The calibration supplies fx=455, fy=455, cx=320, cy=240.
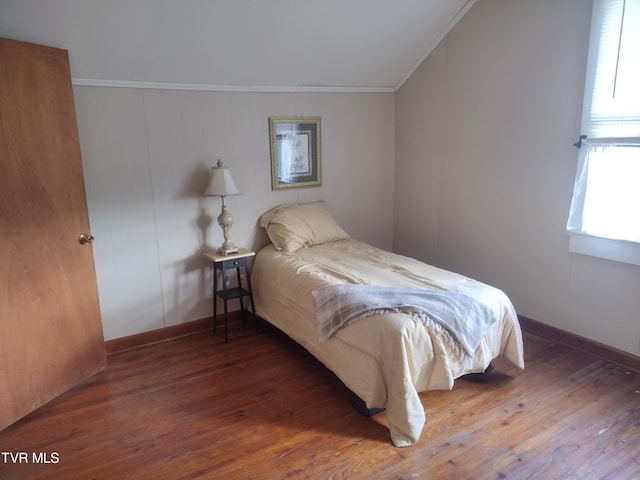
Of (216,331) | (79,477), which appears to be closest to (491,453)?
(79,477)

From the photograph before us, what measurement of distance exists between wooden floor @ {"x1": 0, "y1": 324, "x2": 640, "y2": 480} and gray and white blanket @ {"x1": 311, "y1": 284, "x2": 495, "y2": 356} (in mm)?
392

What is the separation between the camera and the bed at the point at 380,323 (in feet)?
7.18

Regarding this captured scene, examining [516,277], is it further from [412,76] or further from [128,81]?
[128,81]

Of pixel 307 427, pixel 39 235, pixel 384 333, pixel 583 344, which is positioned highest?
pixel 39 235

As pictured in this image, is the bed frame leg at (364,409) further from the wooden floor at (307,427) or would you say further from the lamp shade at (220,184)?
the lamp shade at (220,184)

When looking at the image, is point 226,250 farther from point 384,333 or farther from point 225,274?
point 384,333

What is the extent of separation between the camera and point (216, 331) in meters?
3.49

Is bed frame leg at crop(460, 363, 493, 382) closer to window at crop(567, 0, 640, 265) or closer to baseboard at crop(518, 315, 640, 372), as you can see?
baseboard at crop(518, 315, 640, 372)

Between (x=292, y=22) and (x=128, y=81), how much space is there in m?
1.14

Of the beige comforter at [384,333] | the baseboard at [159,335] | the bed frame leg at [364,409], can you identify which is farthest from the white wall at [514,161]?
the baseboard at [159,335]

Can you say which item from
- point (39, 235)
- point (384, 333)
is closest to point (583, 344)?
point (384, 333)

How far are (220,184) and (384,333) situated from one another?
1.62 m

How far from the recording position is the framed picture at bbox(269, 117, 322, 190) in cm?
361

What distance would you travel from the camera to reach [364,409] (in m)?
2.38
